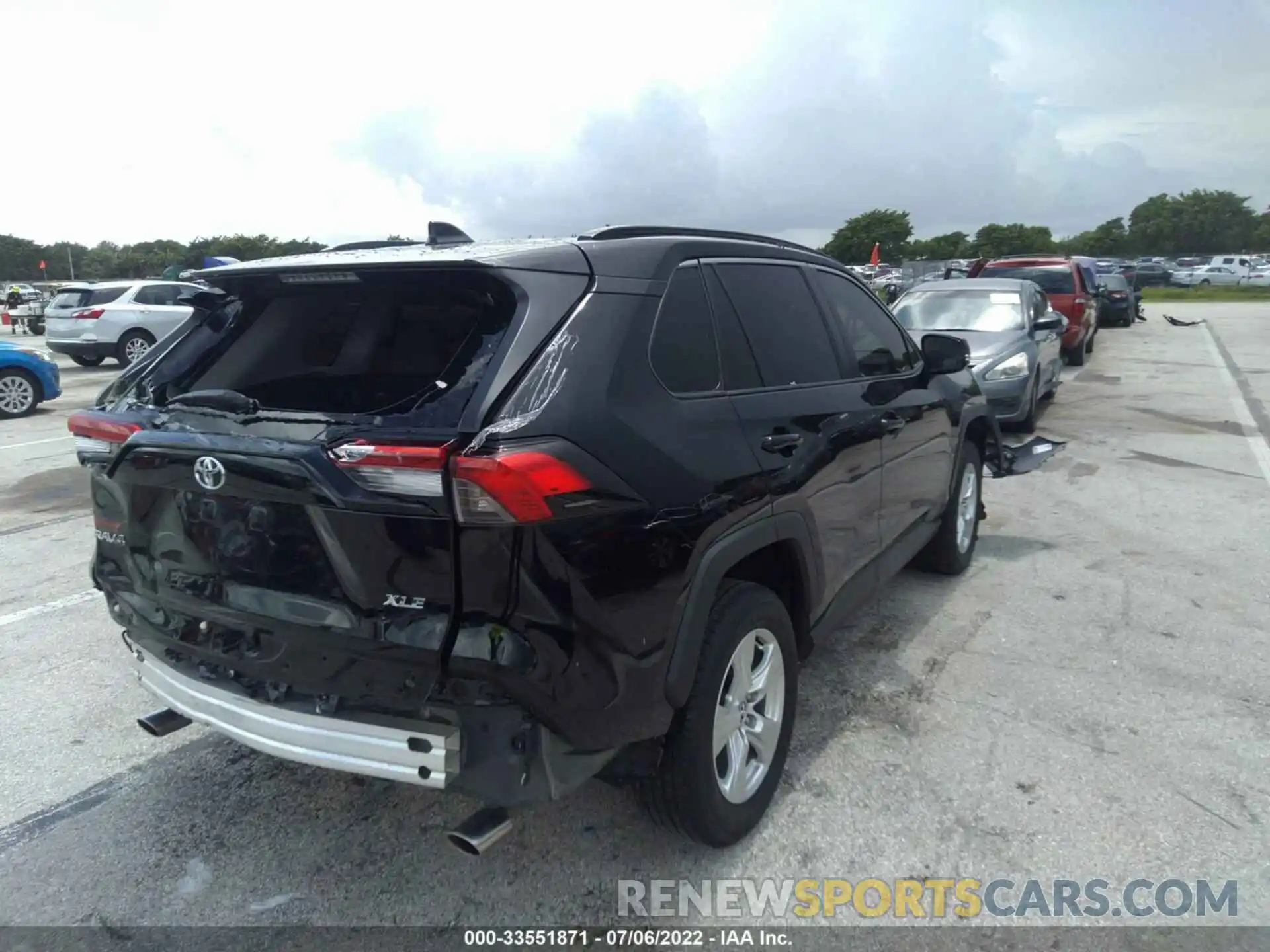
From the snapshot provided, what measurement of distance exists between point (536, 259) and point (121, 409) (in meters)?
1.45

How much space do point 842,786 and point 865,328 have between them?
205 cm

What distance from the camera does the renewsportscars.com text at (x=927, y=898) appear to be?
9.09 ft

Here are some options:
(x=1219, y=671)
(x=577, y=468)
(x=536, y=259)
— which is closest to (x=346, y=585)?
(x=577, y=468)

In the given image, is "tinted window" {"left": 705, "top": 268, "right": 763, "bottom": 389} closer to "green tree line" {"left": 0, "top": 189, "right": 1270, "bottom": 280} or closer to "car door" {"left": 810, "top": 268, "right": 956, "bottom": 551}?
"car door" {"left": 810, "top": 268, "right": 956, "bottom": 551}

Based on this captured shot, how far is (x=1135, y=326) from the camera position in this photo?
85.8ft

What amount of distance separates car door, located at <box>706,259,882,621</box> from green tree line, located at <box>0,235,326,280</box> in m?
49.6

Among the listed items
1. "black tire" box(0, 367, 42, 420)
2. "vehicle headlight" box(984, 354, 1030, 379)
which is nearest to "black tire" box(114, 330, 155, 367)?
Answer: "black tire" box(0, 367, 42, 420)

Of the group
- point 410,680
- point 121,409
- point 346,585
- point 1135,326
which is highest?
point 121,409

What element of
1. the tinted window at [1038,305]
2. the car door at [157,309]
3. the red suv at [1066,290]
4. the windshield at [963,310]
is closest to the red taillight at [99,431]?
the windshield at [963,310]

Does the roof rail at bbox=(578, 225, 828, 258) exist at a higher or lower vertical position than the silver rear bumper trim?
higher

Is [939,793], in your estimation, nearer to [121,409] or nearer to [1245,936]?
[1245,936]

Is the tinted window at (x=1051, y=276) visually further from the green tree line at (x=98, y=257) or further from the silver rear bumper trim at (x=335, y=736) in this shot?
the green tree line at (x=98, y=257)

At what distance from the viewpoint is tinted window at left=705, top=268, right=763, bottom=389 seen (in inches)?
121

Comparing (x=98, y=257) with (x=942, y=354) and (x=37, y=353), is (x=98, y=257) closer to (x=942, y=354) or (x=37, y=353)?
(x=37, y=353)
